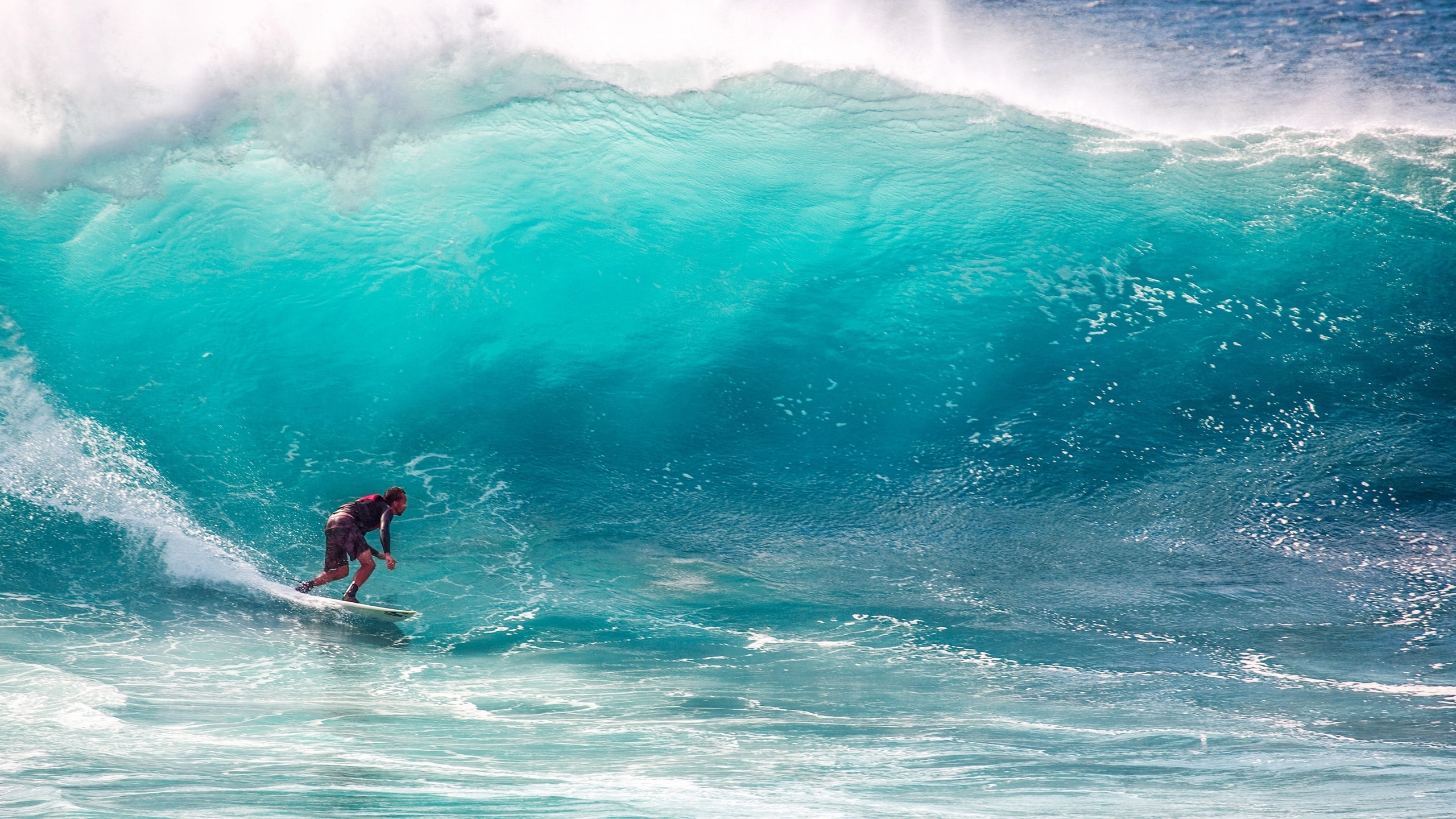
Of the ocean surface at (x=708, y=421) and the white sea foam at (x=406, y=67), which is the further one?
the white sea foam at (x=406, y=67)

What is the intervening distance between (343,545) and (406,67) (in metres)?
5.15

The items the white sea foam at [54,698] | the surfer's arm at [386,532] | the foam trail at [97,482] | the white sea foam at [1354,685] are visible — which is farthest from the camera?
the foam trail at [97,482]

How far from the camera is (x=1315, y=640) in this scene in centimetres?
638

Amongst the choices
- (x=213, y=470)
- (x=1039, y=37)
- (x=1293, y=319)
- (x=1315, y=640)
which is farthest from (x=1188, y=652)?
(x=1039, y=37)

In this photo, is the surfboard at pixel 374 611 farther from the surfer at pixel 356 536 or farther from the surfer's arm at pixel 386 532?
the surfer's arm at pixel 386 532

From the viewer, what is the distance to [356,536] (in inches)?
266

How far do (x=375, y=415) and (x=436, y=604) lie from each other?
6.81 ft

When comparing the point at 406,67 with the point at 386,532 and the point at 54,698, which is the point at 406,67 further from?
the point at 54,698

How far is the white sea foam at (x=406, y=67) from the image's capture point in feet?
30.9

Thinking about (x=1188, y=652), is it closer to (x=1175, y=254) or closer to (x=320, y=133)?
(x=1175, y=254)

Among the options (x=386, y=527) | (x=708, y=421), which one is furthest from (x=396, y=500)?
(x=708, y=421)

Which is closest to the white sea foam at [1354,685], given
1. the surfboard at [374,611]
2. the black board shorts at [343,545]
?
the surfboard at [374,611]

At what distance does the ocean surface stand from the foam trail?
0.03 m

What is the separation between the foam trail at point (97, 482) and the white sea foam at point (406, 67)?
264cm
